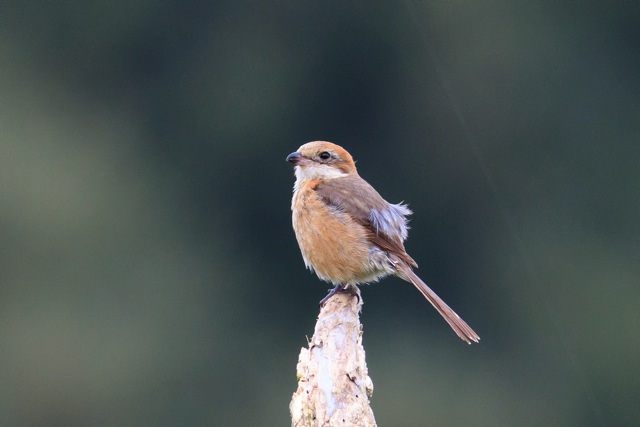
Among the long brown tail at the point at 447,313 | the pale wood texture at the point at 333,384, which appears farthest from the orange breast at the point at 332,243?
the pale wood texture at the point at 333,384

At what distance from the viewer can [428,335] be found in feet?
78.6

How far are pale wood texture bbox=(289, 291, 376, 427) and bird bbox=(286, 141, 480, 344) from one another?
5.00 ft

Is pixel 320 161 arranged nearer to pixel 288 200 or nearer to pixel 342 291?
pixel 342 291

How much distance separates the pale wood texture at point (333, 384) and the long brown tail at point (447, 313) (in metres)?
1.02

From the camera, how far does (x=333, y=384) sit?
17.7ft

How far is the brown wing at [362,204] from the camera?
7.69 meters

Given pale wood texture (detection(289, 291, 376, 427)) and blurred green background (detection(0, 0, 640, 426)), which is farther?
blurred green background (detection(0, 0, 640, 426))

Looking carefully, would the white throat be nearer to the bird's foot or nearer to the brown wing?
the brown wing

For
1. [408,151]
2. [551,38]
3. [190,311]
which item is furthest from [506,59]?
[190,311]

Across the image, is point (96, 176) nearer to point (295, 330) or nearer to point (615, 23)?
point (295, 330)

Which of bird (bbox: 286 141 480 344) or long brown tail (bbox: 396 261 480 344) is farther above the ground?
bird (bbox: 286 141 480 344)

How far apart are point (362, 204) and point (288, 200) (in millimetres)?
16751

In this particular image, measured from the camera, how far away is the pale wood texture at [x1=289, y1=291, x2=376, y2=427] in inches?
207

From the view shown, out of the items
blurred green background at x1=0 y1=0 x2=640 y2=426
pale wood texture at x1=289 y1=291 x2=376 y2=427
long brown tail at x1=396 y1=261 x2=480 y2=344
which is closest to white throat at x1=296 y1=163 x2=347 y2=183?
long brown tail at x1=396 y1=261 x2=480 y2=344
